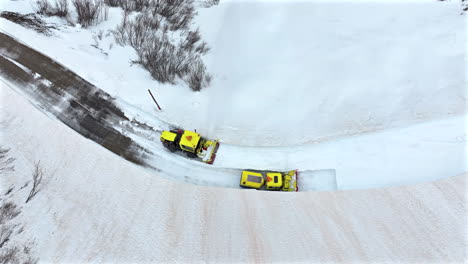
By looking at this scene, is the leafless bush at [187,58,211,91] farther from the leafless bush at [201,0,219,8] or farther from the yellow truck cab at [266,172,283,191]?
the yellow truck cab at [266,172,283,191]

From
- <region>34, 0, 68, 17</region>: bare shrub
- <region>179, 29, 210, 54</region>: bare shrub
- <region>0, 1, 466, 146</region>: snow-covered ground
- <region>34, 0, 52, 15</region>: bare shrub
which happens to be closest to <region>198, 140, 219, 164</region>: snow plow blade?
<region>0, 1, 466, 146</region>: snow-covered ground

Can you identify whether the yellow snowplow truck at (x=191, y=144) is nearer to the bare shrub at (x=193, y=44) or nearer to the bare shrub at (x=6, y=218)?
the bare shrub at (x=193, y=44)

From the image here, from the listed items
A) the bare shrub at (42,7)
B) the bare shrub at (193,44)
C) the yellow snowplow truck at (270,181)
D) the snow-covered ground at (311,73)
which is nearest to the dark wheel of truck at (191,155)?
the snow-covered ground at (311,73)

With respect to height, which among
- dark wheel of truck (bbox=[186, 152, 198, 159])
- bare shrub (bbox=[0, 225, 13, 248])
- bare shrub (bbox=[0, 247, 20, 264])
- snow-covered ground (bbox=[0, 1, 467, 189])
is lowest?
bare shrub (bbox=[0, 247, 20, 264])

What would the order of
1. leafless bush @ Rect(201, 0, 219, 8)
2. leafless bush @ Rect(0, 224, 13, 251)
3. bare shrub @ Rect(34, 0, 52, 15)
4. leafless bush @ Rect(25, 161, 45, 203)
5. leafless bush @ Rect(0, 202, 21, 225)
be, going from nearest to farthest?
leafless bush @ Rect(0, 224, 13, 251), leafless bush @ Rect(0, 202, 21, 225), leafless bush @ Rect(25, 161, 45, 203), leafless bush @ Rect(201, 0, 219, 8), bare shrub @ Rect(34, 0, 52, 15)

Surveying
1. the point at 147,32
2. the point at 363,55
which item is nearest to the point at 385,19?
the point at 363,55
